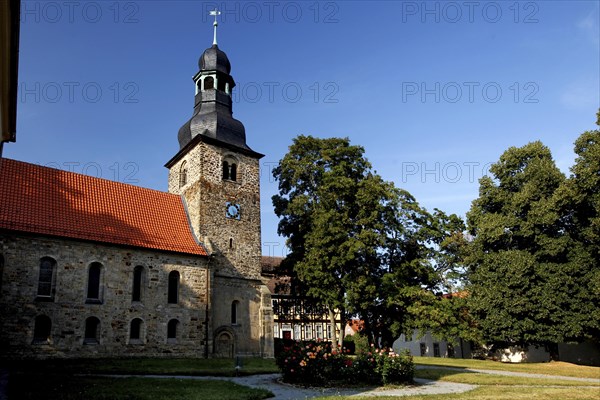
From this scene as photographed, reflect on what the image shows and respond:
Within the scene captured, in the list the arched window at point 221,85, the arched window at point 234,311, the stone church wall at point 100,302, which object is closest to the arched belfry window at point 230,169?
the arched window at point 221,85

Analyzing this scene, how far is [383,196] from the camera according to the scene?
86.6ft

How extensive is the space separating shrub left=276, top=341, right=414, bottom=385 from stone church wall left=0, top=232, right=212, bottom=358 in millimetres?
10539

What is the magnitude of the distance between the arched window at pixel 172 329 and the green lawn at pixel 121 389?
1025 centimetres

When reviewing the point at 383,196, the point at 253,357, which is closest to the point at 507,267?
the point at 383,196

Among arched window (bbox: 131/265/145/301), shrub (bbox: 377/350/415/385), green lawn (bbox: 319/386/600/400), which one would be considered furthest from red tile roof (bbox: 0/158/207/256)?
green lawn (bbox: 319/386/600/400)

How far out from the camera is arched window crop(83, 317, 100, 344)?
20.8 m

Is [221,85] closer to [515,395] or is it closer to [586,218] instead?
[586,218]

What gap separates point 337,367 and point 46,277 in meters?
13.5

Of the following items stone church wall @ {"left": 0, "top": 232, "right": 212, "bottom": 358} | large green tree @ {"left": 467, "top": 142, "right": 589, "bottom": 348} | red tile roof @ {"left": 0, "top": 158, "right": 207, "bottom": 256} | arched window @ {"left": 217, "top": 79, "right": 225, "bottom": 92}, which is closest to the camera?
stone church wall @ {"left": 0, "top": 232, "right": 212, "bottom": 358}

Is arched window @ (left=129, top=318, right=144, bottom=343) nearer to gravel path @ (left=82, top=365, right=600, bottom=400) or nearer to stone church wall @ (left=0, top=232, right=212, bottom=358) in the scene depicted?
stone church wall @ (left=0, top=232, right=212, bottom=358)

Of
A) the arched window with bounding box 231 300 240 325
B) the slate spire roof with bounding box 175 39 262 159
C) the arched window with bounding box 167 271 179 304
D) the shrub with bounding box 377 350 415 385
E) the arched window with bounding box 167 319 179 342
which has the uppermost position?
the slate spire roof with bounding box 175 39 262 159

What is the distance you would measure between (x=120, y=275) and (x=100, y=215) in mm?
3280

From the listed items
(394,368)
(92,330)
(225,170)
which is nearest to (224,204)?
(225,170)

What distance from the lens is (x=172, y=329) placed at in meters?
23.5
